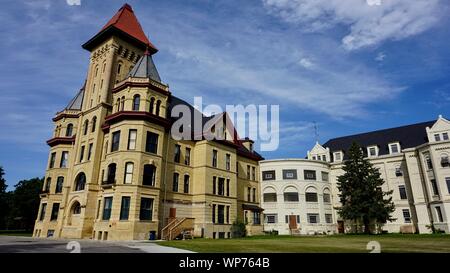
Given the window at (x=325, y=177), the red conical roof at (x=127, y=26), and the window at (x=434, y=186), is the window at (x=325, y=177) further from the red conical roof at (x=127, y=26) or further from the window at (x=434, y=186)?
the red conical roof at (x=127, y=26)

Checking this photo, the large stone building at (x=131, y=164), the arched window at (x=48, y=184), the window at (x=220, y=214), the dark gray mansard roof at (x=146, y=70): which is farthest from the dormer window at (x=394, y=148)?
the arched window at (x=48, y=184)

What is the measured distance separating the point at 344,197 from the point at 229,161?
1920cm

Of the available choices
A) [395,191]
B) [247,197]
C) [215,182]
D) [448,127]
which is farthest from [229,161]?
[448,127]

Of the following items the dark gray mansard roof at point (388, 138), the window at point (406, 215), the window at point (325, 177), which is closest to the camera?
the window at point (406, 215)

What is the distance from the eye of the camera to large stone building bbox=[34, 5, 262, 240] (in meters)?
29.1

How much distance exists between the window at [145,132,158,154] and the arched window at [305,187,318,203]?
27.8 metres

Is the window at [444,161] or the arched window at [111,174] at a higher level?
the window at [444,161]

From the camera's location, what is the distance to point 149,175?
99.3ft

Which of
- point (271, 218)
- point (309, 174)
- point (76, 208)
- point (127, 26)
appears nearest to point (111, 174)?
point (76, 208)

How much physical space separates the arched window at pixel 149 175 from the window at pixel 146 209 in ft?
5.46

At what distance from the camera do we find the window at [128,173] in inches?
1134
